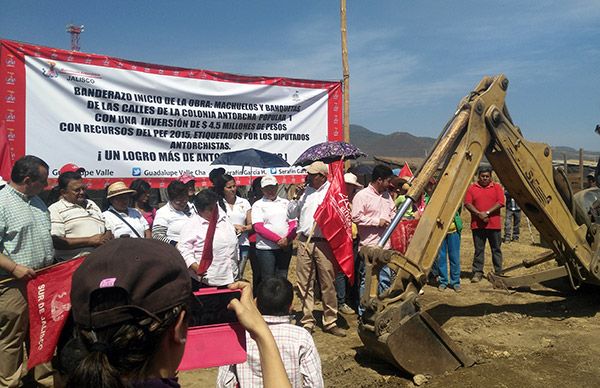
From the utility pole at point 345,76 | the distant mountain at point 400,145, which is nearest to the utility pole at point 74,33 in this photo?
the utility pole at point 345,76

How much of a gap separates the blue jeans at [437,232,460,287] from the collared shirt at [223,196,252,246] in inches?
134

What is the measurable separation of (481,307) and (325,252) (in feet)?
8.93

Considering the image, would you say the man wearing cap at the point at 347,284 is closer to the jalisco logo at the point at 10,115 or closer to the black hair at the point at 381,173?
the black hair at the point at 381,173

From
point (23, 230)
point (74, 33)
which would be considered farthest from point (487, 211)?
point (74, 33)

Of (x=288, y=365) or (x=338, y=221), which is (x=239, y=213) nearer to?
(x=338, y=221)

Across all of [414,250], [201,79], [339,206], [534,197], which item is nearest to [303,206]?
[339,206]

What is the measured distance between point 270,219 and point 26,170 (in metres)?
A: 2.88

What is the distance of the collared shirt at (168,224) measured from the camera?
5.43m

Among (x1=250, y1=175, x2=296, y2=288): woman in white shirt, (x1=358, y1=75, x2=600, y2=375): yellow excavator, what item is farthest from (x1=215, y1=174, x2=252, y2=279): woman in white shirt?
(x1=358, y1=75, x2=600, y2=375): yellow excavator

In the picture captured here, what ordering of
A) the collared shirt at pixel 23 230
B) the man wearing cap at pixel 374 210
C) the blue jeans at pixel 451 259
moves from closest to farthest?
1. the collared shirt at pixel 23 230
2. the man wearing cap at pixel 374 210
3. the blue jeans at pixel 451 259

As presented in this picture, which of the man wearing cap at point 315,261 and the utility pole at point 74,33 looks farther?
the utility pole at point 74,33

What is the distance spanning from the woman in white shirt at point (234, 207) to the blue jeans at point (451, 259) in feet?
11.2

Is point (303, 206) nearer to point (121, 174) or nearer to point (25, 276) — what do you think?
point (121, 174)

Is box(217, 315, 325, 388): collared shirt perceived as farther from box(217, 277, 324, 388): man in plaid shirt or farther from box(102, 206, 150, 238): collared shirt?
box(102, 206, 150, 238): collared shirt
